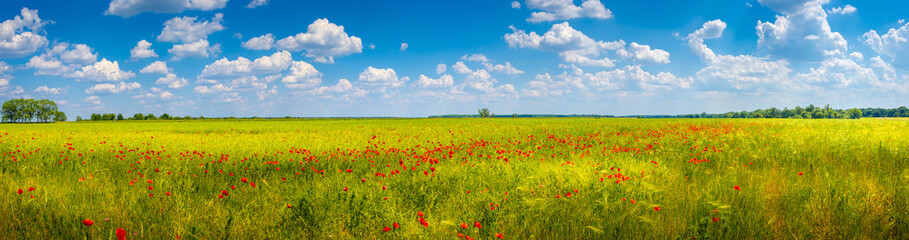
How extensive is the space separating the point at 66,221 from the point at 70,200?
960 millimetres

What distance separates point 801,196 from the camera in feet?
17.0

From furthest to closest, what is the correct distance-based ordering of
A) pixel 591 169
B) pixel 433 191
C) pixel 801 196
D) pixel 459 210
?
pixel 591 169 → pixel 433 191 → pixel 801 196 → pixel 459 210

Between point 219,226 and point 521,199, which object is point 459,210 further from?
point 219,226

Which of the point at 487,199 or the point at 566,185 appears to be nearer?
the point at 487,199

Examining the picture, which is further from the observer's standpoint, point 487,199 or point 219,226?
point 487,199

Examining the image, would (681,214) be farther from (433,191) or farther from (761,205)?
(433,191)

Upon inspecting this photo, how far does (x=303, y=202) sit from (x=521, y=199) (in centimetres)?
256

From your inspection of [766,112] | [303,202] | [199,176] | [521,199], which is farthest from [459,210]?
[766,112]

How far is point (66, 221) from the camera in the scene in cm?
439

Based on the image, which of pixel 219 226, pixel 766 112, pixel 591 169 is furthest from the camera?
pixel 766 112

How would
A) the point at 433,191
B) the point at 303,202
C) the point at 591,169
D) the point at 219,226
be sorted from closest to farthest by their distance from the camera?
→ 1. the point at 219,226
2. the point at 303,202
3. the point at 433,191
4. the point at 591,169

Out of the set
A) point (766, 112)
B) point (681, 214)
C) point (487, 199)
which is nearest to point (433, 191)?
point (487, 199)

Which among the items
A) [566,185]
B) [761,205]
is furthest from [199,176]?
[761,205]

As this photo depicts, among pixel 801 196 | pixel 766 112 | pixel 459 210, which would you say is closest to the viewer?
pixel 459 210
